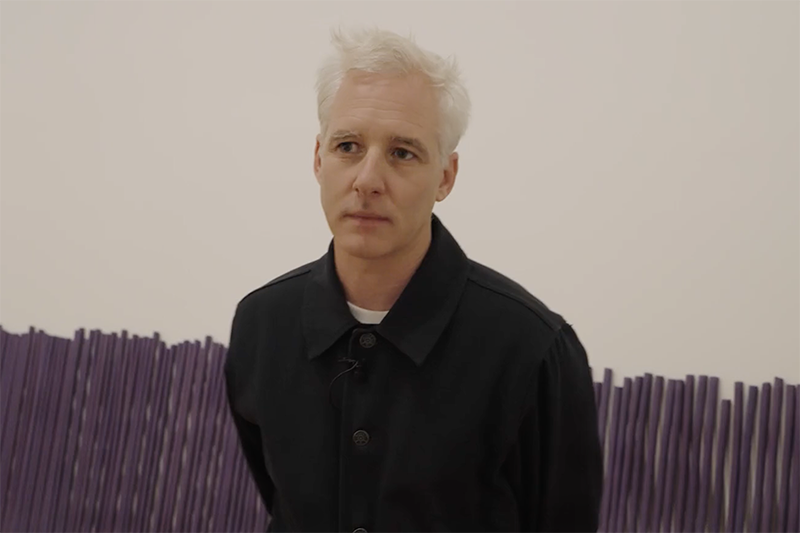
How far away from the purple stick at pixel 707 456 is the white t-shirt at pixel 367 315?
151 cm

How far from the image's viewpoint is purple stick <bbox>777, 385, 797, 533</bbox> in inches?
95.2

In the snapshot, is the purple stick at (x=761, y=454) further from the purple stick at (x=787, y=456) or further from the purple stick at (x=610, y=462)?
the purple stick at (x=610, y=462)

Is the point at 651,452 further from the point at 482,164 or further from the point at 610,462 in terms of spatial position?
the point at 482,164

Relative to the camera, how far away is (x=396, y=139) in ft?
4.34

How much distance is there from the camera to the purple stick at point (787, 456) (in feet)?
7.93

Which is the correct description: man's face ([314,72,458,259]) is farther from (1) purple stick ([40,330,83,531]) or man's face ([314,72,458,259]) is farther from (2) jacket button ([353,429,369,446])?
(1) purple stick ([40,330,83,531])

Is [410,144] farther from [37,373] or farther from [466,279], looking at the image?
[37,373]

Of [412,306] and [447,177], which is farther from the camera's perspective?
[447,177]

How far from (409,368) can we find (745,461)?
155cm

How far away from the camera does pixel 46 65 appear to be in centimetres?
352

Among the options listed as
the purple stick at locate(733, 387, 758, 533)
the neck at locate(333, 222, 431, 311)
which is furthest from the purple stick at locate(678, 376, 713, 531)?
the neck at locate(333, 222, 431, 311)

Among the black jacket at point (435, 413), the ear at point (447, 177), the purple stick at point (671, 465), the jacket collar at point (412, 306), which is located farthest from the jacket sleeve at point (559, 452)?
the purple stick at point (671, 465)

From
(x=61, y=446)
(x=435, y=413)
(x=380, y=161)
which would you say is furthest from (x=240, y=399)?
(x=61, y=446)

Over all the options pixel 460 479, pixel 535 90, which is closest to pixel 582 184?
pixel 535 90
